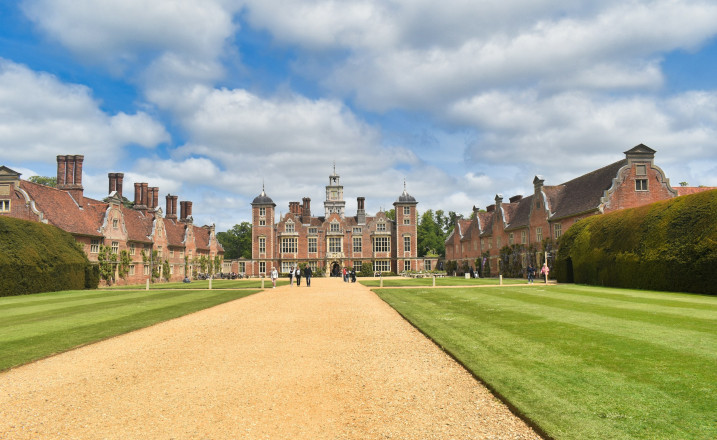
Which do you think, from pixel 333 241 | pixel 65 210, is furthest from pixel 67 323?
pixel 333 241

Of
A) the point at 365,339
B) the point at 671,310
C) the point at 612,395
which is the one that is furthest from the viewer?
the point at 671,310

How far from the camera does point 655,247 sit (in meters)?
22.2

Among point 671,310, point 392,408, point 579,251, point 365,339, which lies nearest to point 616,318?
point 671,310

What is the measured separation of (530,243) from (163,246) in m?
39.6

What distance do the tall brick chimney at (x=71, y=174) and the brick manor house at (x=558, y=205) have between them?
41396 mm

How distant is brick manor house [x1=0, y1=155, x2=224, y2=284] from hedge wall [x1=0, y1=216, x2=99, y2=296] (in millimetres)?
3629

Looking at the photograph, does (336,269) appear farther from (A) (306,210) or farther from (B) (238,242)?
(B) (238,242)

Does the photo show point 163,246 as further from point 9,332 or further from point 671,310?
point 671,310

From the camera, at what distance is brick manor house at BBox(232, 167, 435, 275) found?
65.2m

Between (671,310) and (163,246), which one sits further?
(163,246)

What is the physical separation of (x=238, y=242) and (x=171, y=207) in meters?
38.2

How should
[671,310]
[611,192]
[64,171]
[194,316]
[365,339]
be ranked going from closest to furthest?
[365,339] < [671,310] < [194,316] < [611,192] < [64,171]

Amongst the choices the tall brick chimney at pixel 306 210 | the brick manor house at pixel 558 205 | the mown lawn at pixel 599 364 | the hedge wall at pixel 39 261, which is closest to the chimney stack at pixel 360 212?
the tall brick chimney at pixel 306 210

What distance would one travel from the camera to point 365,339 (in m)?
10.8
